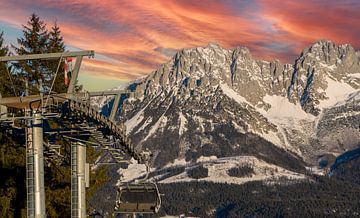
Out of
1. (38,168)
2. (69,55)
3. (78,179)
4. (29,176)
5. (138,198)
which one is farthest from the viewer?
(78,179)

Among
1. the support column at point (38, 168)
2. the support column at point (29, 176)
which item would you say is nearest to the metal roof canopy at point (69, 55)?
the support column at point (38, 168)

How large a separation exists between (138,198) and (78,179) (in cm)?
364

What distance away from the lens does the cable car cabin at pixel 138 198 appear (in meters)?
39.9

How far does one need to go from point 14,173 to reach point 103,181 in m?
9.38

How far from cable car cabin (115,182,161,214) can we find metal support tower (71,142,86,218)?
267 centimetres

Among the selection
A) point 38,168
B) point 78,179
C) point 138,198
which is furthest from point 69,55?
point 138,198

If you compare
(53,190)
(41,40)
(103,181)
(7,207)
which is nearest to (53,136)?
(7,207)

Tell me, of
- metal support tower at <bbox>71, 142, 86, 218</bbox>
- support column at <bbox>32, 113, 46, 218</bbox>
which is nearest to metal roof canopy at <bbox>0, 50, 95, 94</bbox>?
support column at <bbox>32, 113, 46, 218</bbox>

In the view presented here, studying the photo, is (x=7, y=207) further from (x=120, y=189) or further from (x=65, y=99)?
(x=65, y=99)

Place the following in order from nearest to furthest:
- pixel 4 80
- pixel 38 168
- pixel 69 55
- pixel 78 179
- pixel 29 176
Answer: pixel 69 55 → pixel 29 176 → pixel 38 168 → pixel 78 179 → pixel 4 80

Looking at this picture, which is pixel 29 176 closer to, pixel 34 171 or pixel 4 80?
pixel 34 171

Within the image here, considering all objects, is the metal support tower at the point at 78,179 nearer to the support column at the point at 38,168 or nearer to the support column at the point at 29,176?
the support column at the point at 38,168

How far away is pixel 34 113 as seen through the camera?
121 ft

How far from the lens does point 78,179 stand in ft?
137
